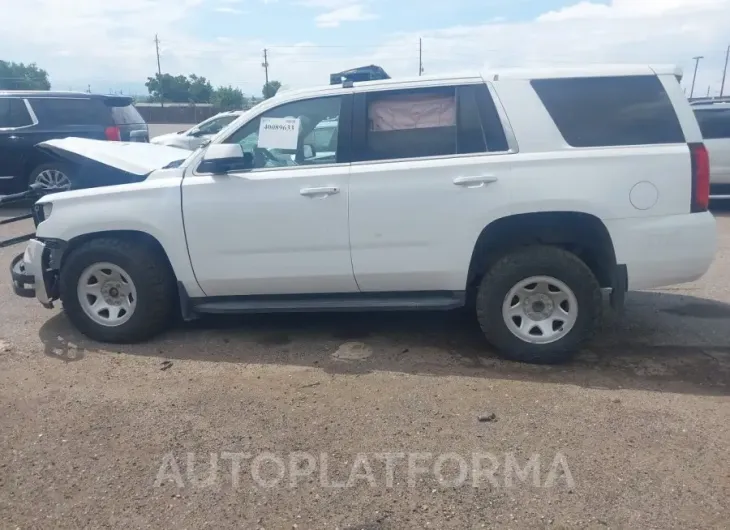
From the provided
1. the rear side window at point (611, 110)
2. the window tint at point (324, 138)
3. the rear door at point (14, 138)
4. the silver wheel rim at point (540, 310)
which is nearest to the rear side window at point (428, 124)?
the window tint at point (324, 138)

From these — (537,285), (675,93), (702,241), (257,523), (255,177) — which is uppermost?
(675,93)

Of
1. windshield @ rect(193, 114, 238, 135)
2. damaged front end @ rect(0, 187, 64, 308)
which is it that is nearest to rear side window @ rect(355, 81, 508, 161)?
damaged front end @ rect(0, 187, 64, 308)

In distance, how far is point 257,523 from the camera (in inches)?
111

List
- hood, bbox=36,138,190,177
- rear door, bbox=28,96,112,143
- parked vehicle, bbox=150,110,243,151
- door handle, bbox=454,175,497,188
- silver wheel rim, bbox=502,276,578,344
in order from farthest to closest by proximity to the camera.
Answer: parked vehicle, bbox=150,110,243,151 < rear door, bbox=28,96,112,143 < hood, bbox=36,138,190,177 < silver wheel rim, bbox=502,276,578,344 < door handle, bbox=454,175,497,188

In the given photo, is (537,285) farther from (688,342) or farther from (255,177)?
(255,177)

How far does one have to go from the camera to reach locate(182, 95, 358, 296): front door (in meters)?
4.47

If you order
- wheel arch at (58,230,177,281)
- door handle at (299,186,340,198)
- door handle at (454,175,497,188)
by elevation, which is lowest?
wheel arch at (58,230,177,281)

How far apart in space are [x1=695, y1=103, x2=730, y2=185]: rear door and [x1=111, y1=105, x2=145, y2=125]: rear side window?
9.78 m

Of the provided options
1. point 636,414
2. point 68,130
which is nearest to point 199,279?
point 636,414

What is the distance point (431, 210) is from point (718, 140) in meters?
8.09

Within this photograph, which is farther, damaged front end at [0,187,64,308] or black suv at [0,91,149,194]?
black suv at [0,91,149,194]

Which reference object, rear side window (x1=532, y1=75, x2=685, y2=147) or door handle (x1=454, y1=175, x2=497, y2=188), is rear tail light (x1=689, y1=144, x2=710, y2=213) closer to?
rear side window (x1=532, y1=75, x2=685, y2=147)

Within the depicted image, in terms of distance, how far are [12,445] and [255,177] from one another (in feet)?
7.25

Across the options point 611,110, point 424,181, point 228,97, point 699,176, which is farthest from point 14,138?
point 228,97
